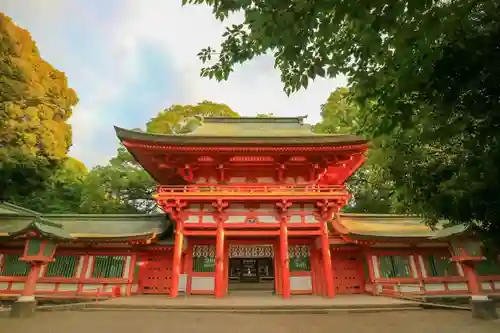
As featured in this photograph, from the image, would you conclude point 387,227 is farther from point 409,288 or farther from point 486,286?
point 486,286

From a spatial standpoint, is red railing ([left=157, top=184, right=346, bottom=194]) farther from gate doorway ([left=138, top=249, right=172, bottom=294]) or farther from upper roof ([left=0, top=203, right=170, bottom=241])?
gate doorway ([left=138, top=249, right=172, bottom=294])

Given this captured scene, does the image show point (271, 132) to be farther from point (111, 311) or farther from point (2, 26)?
point (2, 26)

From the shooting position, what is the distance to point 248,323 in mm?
7863

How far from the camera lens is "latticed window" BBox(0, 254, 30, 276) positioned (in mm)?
12961

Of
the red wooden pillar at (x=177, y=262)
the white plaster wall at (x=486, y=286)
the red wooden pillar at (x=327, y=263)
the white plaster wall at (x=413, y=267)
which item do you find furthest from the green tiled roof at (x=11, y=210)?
the white plaster wall at (x=486, y=286)

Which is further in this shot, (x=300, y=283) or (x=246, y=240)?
(x=246, y=240)

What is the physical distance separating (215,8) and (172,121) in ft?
90.6

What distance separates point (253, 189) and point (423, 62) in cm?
1009

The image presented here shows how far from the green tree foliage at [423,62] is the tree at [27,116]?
1866cm

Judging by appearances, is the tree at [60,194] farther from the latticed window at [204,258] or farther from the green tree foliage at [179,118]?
the latticed window at [204,258]

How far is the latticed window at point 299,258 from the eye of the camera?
13492mm

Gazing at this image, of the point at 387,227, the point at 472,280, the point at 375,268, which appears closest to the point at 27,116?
the point at 375,268

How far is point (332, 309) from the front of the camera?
31.1 ft

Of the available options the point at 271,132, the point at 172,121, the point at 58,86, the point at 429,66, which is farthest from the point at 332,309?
the point at 172,121
